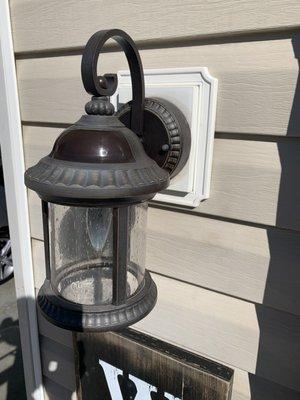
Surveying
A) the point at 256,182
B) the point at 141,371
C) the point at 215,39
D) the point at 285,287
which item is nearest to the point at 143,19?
the point at 215,39

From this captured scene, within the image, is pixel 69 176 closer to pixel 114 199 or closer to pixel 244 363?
pixel 114 199

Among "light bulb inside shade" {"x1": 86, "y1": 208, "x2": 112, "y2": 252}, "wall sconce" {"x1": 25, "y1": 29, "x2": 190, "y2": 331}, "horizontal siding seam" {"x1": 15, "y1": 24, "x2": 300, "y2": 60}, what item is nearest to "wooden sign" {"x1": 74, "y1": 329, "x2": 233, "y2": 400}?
"wall sconce" {"x1": 25, "y1": 29, "x2": 190, "y2": 331}

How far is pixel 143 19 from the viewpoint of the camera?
827 millimetres

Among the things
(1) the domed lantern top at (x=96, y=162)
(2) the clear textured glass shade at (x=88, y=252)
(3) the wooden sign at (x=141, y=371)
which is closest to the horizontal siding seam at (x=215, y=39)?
(1) the domed lantern top at (x=96, y=162)

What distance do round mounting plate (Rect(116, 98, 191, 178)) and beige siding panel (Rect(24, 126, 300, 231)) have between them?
0.35 feet

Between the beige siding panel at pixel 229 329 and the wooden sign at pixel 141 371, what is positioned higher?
the beige siding panel at pixel 229 329

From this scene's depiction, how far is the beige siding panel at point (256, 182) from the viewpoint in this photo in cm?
74

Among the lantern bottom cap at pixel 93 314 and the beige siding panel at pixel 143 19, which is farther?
the beige siding panel at pixel 143 19

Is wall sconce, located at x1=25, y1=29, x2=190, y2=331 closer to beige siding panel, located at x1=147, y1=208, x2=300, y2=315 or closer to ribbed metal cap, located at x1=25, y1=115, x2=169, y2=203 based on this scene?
ribbed metal cap, located at x1=25, y1=115, x2=169, y2=203

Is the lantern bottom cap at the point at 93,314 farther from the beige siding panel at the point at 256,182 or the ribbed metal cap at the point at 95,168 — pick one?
the beige siding panel at the point at 256,182

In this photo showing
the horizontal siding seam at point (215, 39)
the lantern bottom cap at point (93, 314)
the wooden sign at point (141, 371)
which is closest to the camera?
the lantern bottom cap at point (93, 314)

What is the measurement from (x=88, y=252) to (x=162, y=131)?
0.30 m

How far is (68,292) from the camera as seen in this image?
27.4 inches

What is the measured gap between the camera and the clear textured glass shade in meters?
0.64
